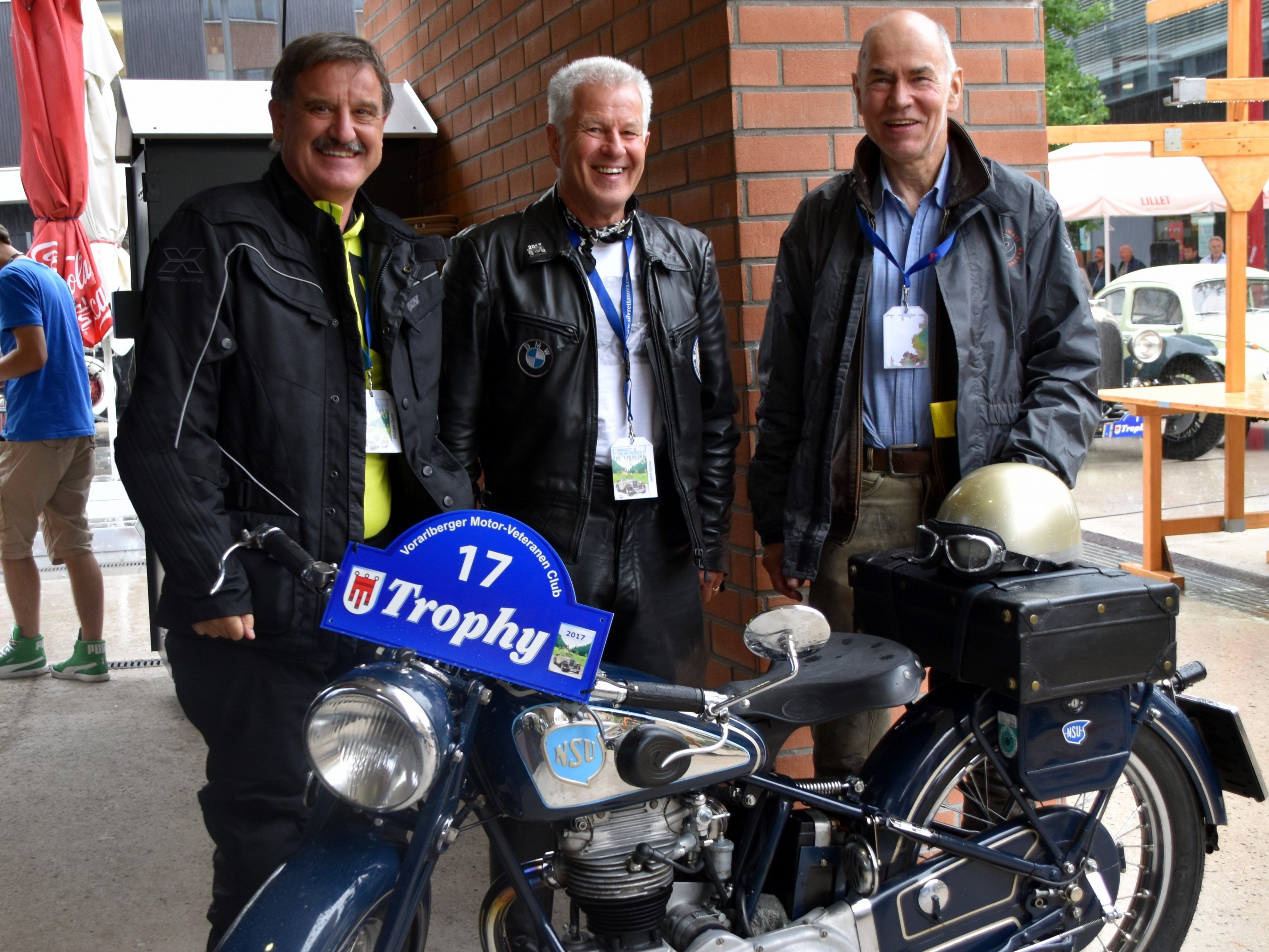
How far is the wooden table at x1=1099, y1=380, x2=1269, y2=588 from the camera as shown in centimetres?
592

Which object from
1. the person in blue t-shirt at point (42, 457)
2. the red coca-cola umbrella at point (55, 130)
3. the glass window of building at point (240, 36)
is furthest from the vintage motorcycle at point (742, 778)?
the glass window of building at point (240, 36)

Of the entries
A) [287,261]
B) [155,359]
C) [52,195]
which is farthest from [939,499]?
[52,195]

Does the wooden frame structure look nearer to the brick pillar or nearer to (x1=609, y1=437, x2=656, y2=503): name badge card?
the brick pillar

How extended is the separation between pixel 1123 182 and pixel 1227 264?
933 cm

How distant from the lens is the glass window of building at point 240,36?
22.4 meters

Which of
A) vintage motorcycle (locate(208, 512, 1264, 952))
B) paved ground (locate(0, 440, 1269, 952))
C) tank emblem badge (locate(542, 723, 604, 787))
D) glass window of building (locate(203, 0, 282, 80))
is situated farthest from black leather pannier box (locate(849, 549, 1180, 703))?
glass window of building (locate(203, 0, 282, 80))

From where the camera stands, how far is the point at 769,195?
10.2ft

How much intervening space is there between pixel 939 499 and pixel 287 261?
1.45 meters

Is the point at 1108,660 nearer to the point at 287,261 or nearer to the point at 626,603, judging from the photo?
the point at 626,603

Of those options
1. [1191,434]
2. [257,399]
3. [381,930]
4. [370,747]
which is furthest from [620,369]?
[1191,434]

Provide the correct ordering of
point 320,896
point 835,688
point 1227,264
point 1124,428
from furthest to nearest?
point 1124,428
point 1227,264
point 835,688
point 320,896

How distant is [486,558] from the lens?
1697mm

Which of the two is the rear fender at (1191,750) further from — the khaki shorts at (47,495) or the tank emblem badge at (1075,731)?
the khaki shorts at (47,495)

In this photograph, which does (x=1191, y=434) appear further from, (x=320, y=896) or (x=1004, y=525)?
(x=320, y=896)
